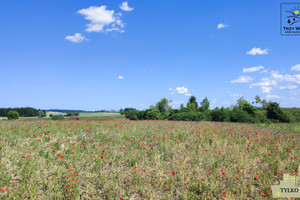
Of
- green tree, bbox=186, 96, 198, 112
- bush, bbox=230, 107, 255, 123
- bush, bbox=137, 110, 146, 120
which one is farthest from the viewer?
green tree, bbox=186, 96, 198, 112

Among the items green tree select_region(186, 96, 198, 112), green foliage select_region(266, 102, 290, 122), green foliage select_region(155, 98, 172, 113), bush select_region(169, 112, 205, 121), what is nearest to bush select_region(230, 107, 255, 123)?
bush select_region(169, 112, 205, 121)

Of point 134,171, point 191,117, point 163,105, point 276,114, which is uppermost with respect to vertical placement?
point 163,105

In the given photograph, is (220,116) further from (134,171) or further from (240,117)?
(134,171)

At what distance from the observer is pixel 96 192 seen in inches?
177

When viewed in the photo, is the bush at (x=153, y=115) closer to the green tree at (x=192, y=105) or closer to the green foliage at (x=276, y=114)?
the green tree at (x=192, y=105)

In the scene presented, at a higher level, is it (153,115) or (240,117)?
(240,117)

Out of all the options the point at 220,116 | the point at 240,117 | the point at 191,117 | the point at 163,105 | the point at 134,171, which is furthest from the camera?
the point at 163,105

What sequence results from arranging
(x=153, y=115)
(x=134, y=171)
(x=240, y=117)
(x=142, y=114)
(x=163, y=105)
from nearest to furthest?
1. (x=134, y=171)
2. (x=240, y=117)
3. (x=153, y=115)
4. (x=142, y=114)
5. (x=163, y=105)

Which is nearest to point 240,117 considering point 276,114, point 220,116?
point 220,116

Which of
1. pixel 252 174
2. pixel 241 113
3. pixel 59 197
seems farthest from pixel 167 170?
pixel 241 113

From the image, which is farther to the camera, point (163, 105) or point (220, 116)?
point (163, 105)

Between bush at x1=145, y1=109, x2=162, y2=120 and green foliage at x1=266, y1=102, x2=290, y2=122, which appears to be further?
bush at x1=145, y1=109, x2=162, y2=120

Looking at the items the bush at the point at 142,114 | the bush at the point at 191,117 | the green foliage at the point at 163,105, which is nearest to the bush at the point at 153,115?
A: the bush at the point at 142,114

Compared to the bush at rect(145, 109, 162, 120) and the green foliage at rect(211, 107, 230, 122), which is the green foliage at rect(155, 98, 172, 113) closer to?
the bush at rect(145, 109, 162, 120)
